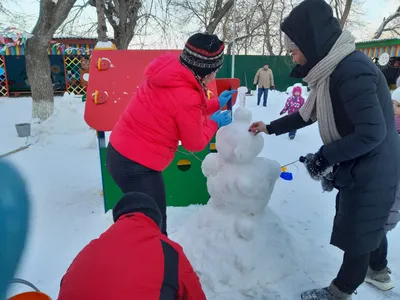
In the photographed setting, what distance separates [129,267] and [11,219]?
43 cm

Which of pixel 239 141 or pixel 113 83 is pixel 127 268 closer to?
pixel 239 141

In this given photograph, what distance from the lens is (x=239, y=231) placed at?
7.26 ft

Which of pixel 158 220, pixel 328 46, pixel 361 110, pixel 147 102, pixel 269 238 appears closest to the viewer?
pixel 158 220

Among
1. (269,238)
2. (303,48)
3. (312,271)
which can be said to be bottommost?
(312,271)

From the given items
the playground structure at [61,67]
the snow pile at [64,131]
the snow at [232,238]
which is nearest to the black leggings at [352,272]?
the snow at [232,238]

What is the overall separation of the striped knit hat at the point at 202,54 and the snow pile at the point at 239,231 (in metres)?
0.55

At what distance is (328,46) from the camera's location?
1.57 metres

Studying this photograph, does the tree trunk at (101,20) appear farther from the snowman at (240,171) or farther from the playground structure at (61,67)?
the playground structure at (61,67)

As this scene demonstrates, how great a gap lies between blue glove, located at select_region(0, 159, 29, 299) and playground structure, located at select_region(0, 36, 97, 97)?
46.4 feet

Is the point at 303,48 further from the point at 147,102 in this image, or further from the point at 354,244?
the point at 354,244

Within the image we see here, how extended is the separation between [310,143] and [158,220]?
5.16 metres

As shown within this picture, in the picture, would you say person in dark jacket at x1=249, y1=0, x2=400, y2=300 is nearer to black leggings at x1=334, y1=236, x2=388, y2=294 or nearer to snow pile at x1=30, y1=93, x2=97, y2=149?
black leggings at x1=334, y1=236, x2=388, y2=294

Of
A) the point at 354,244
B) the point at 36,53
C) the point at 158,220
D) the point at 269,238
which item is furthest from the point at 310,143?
the point at 36,53

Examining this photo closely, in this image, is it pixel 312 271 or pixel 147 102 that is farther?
pixel 312 271
